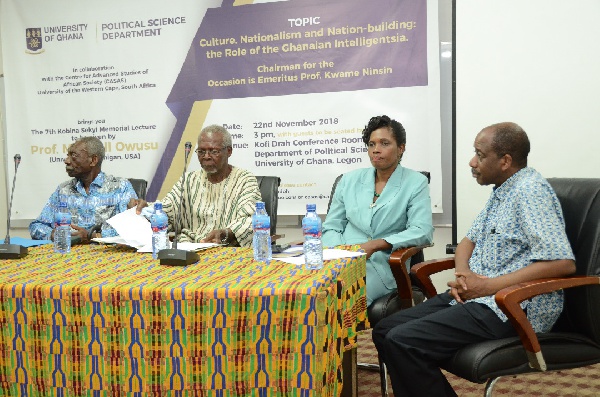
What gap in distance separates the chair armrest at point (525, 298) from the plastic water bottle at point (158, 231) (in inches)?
49.6

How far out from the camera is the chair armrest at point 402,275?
2512 mm

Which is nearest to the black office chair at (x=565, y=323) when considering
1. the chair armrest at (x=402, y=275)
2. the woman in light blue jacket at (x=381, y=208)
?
the chair armrest at (x=402, y=275)

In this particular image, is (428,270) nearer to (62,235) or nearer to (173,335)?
(173,335)

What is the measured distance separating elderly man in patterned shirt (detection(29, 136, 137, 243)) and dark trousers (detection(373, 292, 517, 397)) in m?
1.85

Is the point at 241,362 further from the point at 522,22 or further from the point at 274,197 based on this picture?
→ the point at 522,22

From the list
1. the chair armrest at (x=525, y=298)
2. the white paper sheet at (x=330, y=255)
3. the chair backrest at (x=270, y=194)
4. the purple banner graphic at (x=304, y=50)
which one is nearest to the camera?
the chair armrest at (x=525, y=298)

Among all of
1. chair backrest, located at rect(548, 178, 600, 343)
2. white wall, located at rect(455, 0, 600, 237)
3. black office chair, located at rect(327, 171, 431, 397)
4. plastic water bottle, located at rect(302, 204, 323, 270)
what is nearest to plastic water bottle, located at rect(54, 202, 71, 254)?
plastic water bottle, located at rect(302, 204, 323, 270)

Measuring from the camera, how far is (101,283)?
70.3 inches

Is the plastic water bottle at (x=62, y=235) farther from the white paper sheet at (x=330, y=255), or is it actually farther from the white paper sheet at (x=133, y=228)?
the white paper sheet at (x=330, y=255)

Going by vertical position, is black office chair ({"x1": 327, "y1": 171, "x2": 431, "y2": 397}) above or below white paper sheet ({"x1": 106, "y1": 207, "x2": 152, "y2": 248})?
below

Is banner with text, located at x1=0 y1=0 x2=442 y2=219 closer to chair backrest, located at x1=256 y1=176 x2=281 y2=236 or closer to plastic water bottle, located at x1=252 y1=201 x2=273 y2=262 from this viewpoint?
chair backrest, located at x1=256 y1=176 x2=281 y2=236

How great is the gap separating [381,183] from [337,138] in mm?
978

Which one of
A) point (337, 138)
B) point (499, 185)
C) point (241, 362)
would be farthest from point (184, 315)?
point (337, 138)

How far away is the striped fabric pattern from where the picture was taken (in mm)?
3078
